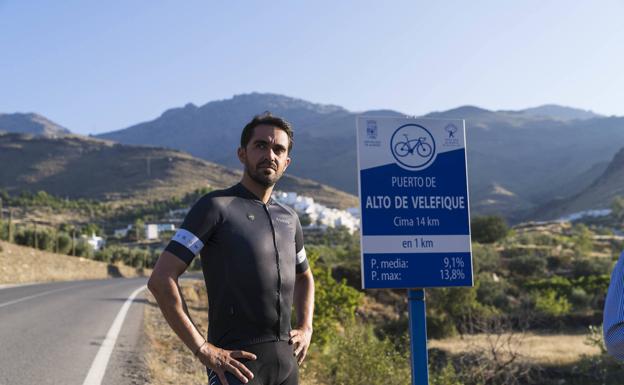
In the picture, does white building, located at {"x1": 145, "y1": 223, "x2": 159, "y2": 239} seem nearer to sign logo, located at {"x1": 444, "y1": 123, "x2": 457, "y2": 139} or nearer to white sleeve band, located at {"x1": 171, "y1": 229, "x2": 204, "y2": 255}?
sign logo, located at {"x1": 444, "y1": 123, "x2": 457, "y2": 139}

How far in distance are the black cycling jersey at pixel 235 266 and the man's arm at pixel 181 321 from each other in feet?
0.24

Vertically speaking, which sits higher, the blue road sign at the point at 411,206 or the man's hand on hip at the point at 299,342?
the blue road sign at the point at 411,206

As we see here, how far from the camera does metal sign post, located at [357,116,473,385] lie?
3512 mm

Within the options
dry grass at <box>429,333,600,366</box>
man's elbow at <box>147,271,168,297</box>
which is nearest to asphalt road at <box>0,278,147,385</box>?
man's elbow at <box>147,271,168,297</box>

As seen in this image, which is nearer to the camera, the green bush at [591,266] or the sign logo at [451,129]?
the sign logo at [451,129]

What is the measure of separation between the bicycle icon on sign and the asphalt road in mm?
3210

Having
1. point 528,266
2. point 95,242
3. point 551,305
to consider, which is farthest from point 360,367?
point 95,242

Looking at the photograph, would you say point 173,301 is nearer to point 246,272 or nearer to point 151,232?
point 246,272

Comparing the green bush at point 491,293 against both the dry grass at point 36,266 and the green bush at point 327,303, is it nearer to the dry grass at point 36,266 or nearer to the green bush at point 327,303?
the green bush at point 327,303

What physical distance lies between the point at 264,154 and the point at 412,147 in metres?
1.27

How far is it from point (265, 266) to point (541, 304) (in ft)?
76.2

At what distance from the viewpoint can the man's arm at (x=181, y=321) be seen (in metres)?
2.35

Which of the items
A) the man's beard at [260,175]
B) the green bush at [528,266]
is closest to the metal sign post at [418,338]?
the man's beard at [260,175]

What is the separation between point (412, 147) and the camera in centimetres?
362
